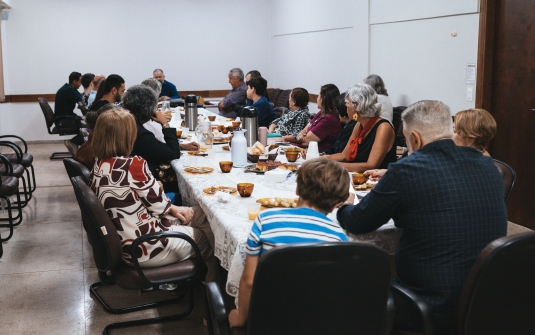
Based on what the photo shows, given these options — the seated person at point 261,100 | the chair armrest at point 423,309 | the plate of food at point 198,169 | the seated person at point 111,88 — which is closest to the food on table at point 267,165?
the plate of food at point 198,169

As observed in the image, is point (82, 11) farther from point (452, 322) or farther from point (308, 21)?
point (452, 322)

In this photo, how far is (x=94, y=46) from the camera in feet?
34.1

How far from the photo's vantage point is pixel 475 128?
10.0 ft

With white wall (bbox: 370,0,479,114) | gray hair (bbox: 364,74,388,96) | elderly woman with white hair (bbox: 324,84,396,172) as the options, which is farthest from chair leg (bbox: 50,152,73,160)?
elderly woman with white hair (bbox: 324,84,396,172)

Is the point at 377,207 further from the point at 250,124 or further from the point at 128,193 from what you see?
the point at 250,124

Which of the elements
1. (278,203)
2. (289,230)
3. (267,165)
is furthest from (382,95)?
(289,230)

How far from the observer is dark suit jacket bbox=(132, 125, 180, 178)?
12.2ft

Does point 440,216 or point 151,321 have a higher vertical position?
point 440,216

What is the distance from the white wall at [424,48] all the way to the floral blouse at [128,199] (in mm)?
3524

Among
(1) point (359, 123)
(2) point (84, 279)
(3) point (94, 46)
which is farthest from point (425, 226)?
(3) point (94, 46)

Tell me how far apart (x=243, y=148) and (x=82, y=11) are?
307 inches

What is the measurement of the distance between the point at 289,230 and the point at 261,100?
183 inches

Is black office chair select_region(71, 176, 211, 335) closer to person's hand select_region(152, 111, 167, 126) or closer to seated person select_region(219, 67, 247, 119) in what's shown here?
person's hand select_region(152, 111, 167, 126)

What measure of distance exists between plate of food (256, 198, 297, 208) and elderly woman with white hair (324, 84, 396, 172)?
1.06m
